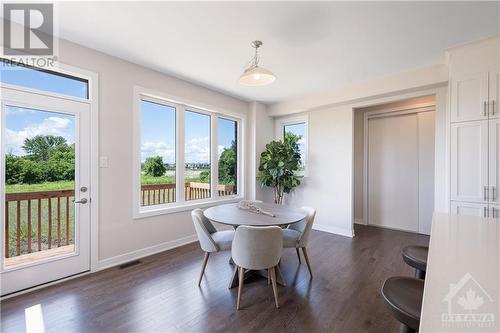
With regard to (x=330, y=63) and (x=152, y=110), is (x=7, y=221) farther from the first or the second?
(x=330, y=63)

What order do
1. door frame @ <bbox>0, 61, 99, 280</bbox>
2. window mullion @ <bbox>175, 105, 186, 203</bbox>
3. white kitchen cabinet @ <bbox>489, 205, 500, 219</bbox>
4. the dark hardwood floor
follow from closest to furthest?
the dark hardwood floor → white kitchen cabinet @ <bbox>489, 205, 500, 219</bbox> → door frame @ <bbox>0, 61, 99, 280</bbox> → window mullion @ <bbox>175, 105, 186, 203</bbox>

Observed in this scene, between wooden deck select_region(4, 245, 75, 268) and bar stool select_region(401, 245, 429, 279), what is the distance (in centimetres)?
336

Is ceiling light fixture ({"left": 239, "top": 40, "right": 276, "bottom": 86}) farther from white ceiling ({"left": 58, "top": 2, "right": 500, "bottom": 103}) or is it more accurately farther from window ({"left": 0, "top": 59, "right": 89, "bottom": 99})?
window ({"left": 0, "top": 59, "right": 89, "bottom": 99})

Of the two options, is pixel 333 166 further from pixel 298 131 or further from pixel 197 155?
pixel 197 155

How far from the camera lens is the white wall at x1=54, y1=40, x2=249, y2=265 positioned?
2861 mm

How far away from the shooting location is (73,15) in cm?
217

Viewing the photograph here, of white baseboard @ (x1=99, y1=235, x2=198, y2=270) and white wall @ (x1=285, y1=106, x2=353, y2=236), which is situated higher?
white wall @ (x1=285, y1=106, x2=353, y2=236)

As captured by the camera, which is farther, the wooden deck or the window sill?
the window sill

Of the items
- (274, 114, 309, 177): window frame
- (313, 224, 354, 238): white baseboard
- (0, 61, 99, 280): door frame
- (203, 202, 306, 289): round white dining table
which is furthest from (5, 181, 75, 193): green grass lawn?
(313, 224, 354, 238): white baseboard

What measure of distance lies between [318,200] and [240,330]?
3.34 m

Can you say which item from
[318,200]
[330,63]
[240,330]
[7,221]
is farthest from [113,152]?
[318,200]

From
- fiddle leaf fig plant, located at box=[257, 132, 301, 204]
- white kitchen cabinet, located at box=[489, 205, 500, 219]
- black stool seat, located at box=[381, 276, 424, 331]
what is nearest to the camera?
black stool seat, located at box=[381, 276, 424, 331]

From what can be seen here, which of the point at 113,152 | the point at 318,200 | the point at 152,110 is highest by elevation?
the point at 152,110

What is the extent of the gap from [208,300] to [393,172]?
4346 millimetres
